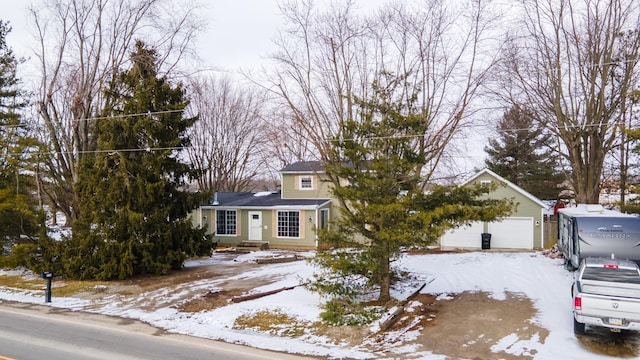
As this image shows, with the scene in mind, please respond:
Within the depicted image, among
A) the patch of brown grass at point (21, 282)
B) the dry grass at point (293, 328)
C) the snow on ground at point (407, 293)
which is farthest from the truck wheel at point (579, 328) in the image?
the patch of brown grass at point (21, 282)

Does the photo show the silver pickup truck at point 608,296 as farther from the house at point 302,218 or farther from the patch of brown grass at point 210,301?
the house at point 302,218

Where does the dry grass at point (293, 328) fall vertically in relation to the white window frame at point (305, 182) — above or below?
below

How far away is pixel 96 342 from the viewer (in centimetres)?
969

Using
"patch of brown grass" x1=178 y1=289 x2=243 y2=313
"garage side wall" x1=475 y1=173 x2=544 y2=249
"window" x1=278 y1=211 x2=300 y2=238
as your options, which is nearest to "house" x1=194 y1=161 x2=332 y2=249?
"window" x1=278 y1=211 x2=300 y2=238

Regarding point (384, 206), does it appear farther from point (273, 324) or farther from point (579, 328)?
point (579, 328)

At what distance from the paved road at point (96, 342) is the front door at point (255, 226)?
15.7m

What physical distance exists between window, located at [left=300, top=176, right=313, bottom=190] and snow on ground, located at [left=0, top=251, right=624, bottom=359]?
29.6 ft

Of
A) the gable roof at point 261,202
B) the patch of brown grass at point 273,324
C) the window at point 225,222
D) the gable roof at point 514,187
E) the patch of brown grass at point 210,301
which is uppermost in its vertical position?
the gable roof at point 514,187

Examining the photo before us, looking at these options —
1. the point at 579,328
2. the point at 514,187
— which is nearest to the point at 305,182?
the point at 514,187

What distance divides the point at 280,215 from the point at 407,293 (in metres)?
15.2

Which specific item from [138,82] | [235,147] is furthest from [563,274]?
[235,147]

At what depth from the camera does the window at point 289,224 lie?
88.3 ft

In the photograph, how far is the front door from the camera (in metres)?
27.8

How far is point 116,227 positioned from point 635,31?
22491mm
